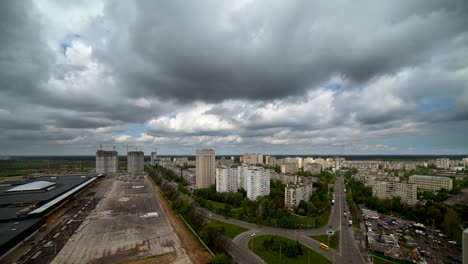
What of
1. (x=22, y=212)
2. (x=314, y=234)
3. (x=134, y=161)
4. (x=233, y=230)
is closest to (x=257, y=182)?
(x=233, y=230)

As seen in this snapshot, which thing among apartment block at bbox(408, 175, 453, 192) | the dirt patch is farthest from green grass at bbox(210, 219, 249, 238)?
apartment block at bbox(408, 175, 453, 192)

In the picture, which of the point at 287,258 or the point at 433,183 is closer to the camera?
the point at 287,258

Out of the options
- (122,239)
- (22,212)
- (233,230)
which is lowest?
(233,230)

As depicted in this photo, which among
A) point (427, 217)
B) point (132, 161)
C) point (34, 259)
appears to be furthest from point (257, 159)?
point (34, 259)

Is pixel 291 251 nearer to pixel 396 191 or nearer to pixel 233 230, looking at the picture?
pixel 233 230

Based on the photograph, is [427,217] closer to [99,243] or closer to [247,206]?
[247,206]

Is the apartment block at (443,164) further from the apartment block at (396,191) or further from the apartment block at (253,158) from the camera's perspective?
the apartment block at (253,158)
